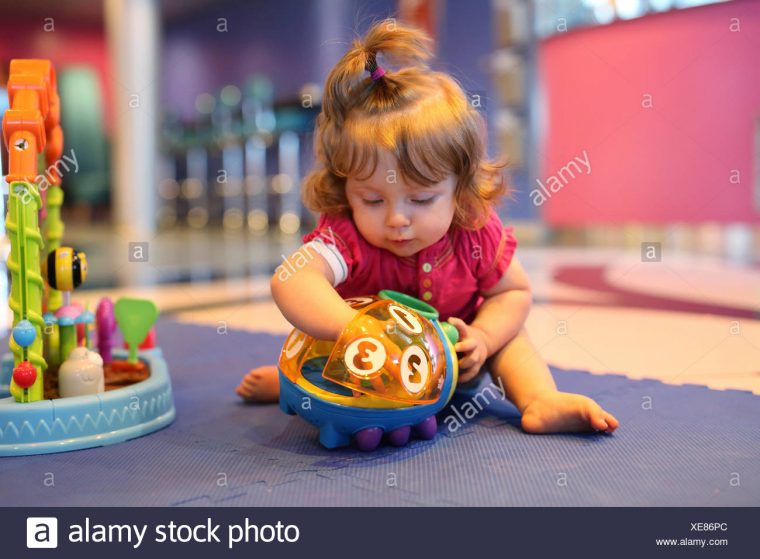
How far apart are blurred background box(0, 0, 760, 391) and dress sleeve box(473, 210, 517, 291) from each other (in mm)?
114

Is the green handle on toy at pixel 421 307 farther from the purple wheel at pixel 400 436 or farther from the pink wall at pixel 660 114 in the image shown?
the pink wall at pixel 660 114

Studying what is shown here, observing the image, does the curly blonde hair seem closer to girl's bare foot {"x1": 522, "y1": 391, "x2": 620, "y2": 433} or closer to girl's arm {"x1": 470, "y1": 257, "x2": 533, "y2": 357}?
girl's arm {"x1": 470, "y1": 257, "x2": 533, "y2": 357}

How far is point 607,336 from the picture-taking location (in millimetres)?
1864

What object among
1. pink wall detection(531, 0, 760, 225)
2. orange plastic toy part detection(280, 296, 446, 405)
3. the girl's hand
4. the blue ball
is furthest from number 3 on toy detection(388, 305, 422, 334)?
pink wall detection(531, 0, 760, 225)

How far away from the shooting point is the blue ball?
103 cm

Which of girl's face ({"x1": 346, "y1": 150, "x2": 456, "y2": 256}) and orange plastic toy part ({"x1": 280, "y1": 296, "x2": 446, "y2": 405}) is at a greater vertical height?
girl's face ({"x1": 346, "y1": 150, "x2": 456, "y2": 256})

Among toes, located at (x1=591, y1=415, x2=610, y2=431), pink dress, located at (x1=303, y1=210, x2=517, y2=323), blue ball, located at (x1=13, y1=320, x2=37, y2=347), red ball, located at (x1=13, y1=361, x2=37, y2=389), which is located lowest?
toes, located at (x1=591, y1=415, x2=610, y2=431)

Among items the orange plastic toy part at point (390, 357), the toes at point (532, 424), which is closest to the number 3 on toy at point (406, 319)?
the orange plastic toy part at point (390, 357)

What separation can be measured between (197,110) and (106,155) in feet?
6.63

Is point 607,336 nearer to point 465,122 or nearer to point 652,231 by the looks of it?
point 465,122

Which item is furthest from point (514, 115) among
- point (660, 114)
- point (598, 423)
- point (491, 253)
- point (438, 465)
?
point (438, 465)

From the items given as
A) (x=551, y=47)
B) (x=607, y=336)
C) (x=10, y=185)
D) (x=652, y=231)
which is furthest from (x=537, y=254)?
(x=10, y=185)

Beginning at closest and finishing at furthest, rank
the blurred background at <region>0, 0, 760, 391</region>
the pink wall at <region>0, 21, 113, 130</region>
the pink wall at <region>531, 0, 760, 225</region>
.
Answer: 1. the blurred background at <region>0, 0, 760, 391</region>
2. the pink wall at <region>531, 0, 760, 225</region>
3. the pink wall at <region>0, 21, 113, 130</region>
